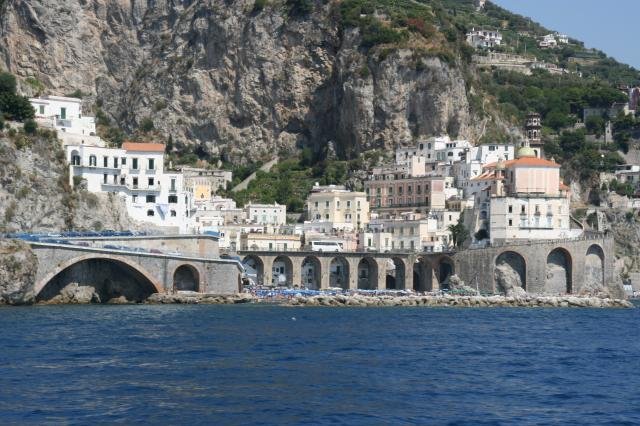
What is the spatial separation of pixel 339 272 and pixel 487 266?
16168 millimetres

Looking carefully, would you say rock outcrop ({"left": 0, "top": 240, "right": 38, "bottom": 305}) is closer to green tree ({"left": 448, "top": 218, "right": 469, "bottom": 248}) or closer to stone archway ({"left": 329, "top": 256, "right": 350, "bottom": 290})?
stone archway ({"left": 329, "top": 256, "right": 350, "bottom": 290})

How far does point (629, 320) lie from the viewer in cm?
8444

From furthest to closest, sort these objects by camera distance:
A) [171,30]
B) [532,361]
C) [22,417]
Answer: [171,30]
[532,361]
[22,417]

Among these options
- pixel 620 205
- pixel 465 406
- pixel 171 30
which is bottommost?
pixel 465 406

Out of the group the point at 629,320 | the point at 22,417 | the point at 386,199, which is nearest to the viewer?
the point at 22,417

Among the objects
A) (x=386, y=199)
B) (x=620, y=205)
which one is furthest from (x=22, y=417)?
(x=620, y=205)

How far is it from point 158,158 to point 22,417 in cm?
6542

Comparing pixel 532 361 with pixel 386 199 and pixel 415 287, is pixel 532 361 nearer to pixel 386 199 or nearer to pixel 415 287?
pixel 415 287

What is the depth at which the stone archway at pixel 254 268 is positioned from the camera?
108312 mm

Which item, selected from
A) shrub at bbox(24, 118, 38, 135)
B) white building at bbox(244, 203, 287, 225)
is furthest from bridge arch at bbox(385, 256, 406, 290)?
shrub at bbox(24, 118, 38, 135)

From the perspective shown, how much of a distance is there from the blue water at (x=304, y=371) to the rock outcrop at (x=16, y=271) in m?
3.78

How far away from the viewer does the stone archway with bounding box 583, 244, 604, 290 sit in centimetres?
10719

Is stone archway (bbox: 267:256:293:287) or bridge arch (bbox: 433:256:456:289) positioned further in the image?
bridge arch (bbox: 433:256:456:289)

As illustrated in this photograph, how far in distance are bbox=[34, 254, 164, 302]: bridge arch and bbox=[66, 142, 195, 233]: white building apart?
1305cm
